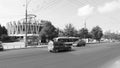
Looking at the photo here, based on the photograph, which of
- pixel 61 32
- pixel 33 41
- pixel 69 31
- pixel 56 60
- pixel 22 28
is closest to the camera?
pixel 56 60

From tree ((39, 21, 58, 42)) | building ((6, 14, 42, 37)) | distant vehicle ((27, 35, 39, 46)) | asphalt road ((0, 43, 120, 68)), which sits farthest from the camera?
building ((6, 14, 42, 37))

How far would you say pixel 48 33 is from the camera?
131 feet

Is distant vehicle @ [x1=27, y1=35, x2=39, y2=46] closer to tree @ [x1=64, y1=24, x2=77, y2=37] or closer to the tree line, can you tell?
the tree line

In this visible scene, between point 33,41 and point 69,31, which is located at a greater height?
point 69,31

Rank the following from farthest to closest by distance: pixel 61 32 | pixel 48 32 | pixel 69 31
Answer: pixel 61 32 < pixel 69 31 < pixel 48 32

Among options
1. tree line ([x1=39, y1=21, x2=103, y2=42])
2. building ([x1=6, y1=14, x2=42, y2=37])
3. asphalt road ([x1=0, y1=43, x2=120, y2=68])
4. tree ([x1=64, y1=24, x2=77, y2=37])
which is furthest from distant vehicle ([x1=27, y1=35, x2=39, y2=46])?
building ([x1=6, y1=14, x2=42, y2=37])

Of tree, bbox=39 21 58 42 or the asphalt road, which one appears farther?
tree, bbox=39 21 58 42

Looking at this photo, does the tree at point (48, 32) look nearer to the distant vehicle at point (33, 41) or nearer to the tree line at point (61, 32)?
the tree line at point (61, 32)

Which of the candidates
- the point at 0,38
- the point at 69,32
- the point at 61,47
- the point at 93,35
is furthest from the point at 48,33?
the point at 0,38

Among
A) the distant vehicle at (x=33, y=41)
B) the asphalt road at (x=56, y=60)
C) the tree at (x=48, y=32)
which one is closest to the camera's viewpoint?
the asphalt road at (x=56, y=60)

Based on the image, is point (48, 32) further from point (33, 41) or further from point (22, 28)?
point (22, 28)

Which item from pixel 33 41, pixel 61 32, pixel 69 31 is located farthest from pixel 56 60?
pixel 61 32

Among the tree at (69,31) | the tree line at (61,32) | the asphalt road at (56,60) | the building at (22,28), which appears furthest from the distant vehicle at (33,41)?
the building at (22,28)

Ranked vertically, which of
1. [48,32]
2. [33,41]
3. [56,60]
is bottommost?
[56,60]
